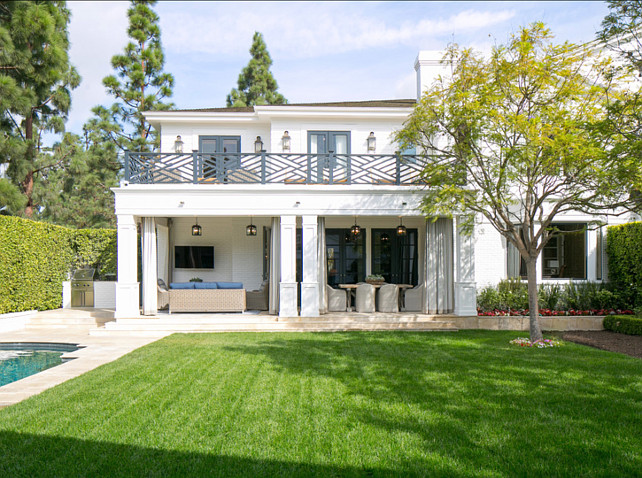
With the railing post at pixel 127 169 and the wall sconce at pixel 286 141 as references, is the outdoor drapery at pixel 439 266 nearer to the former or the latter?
the wall sconce at pixel 286 141

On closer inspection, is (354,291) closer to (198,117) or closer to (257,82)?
(198,117)

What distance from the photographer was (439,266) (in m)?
13.4

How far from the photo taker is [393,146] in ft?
53.1

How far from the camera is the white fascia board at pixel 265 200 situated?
42.1ft

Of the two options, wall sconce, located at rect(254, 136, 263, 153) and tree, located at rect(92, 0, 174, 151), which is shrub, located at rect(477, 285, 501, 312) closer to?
wall sconce, located at rect(254, 136, 263, 153)

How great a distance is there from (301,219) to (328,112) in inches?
150

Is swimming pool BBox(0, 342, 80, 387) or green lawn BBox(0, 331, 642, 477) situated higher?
green lawn BBox(0, 331, 642, 477)

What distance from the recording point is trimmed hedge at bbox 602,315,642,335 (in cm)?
1163

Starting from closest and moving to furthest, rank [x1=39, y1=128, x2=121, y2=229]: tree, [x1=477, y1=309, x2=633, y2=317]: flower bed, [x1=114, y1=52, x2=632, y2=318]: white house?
[x1=114, y1=52, x2=632, y2=318]: white house → [x1=477, y1=309, x2=633, y2=317]: flower bed → [x1=39, y1=128, x2=121, y2=229]: tree

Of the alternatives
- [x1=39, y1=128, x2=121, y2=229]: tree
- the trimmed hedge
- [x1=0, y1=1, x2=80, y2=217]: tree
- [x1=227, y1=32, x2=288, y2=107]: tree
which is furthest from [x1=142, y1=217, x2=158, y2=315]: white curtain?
[x1=227, y1=32, x2=288, y2=107]: tree

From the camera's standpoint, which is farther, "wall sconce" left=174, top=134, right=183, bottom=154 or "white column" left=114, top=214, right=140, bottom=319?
"wall sconce" left=174, top=134, right=183, bottom=154

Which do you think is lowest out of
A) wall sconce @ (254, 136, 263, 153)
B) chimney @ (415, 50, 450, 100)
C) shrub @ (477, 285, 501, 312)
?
shrub @ (477, 285, 501, 312)

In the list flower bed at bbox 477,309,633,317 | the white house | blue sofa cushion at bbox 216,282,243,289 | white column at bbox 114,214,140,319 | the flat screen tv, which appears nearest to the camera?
white column at bbox 114,214,140,319

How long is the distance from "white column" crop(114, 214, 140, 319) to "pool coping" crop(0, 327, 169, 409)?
110cm
